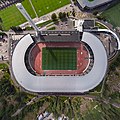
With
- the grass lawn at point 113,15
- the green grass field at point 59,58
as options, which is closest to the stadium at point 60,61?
the green grass field at point 59,58

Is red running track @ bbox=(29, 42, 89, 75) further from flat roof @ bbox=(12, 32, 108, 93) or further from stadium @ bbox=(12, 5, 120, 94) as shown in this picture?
flat roof @ bbox=(12, 32, 108, 93)

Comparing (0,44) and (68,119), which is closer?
(68,119)

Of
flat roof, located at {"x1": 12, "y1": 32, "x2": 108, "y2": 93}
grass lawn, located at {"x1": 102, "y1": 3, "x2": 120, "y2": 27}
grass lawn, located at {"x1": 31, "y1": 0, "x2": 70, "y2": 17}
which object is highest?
grass lawn, located at {"x1": 31, "y1": 0, "x2": 70, "y2": 17}

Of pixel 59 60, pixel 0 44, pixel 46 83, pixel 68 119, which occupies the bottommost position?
pixel 68 119

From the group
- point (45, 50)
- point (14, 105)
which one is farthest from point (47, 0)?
point (14, 105)

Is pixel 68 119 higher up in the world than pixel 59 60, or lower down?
lower down

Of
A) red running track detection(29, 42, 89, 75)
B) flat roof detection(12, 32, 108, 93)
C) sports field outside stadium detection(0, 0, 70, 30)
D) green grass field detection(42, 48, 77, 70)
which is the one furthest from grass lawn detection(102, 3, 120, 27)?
green grass field detection(42, 48, 77, 70)

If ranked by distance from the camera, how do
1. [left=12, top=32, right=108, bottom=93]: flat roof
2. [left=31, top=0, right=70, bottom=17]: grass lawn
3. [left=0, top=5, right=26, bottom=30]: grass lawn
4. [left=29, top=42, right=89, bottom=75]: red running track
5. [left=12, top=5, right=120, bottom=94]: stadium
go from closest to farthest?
[left=12, top=32, right=108, bottom=93]: flat roof, [left=12, top=5, right=120, bottom=94]: stadium, [left=29, top=42, right=89, bottom=75]: red running track, [left=31, top=0, right=70, bottom=17]: grass lawn, [left=0, top=5, right=26, bottom=30]: grass lawn

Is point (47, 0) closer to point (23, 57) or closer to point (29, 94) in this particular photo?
point (23, 57)

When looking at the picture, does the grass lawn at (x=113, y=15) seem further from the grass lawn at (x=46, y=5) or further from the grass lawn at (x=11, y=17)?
the grass lawn at (x=11, y=17)
